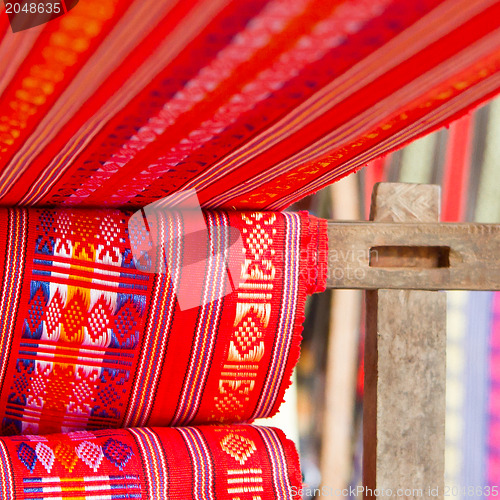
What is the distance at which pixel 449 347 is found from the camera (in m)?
1.34

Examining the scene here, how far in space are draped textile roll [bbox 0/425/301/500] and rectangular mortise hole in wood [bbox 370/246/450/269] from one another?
1.01 feet

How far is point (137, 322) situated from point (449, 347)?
2.86 ft

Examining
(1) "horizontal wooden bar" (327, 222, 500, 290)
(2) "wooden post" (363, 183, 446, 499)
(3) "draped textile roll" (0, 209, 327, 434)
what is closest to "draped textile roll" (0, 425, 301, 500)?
(3) "draped textile roll" (0, 209, 327, 434)

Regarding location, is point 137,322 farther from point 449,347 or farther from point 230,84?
point 449,347

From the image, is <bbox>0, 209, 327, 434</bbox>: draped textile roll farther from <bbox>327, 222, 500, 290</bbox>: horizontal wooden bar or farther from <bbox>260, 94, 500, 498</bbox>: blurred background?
<bbox>260, 94, 500, 498</bbox>: blurred background

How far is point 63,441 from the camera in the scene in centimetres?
75

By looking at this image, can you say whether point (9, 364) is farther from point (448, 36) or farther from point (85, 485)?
point (448, 36)

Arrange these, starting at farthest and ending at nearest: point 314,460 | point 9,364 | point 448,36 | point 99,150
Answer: point 314,460 < point 9,364 < point 99,150 < point 448,36

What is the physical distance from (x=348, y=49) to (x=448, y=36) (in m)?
0.06

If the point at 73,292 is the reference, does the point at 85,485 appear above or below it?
below

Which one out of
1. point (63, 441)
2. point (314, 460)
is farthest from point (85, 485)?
point (314, 460)

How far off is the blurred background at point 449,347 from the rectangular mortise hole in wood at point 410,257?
0.41 m

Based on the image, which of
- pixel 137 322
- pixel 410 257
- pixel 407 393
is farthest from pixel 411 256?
pixel 137 322

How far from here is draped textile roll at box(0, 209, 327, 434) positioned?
72 cm
